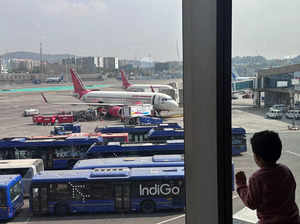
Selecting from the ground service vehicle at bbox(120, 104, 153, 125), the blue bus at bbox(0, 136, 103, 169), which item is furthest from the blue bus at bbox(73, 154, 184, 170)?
the ground service vehicle at bbox(120, 104, 153, 125)

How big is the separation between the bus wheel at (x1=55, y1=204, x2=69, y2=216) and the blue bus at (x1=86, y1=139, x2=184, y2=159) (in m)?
1.84

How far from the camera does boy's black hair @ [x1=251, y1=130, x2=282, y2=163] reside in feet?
2.71

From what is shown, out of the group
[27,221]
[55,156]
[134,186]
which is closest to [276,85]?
[134,186]

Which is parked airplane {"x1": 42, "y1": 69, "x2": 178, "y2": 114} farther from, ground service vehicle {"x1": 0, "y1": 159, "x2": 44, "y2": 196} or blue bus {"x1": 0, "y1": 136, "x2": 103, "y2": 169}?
ground service vehicle {"x1": 0, "y1": 159, "x2": 44, "y2": 196}

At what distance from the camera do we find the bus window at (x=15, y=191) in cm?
378

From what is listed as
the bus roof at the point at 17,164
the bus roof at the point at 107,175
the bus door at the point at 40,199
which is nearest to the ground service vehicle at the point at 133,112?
the bus roof at the point at 17,164

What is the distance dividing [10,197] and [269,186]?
358 centimetres

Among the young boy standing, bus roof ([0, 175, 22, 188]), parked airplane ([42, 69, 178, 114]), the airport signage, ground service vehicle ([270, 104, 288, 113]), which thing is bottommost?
bus roof ([0, 175, 22, 188])

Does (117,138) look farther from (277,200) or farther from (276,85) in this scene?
(277,200)

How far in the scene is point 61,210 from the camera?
383 cm

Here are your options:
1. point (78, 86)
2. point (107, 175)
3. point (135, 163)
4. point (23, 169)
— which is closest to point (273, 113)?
point (107, 175)

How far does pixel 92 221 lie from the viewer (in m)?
3.72

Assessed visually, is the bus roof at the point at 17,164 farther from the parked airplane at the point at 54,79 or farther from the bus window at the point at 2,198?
the parked airplane at the point at 54,79

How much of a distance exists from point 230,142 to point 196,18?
0.37m
